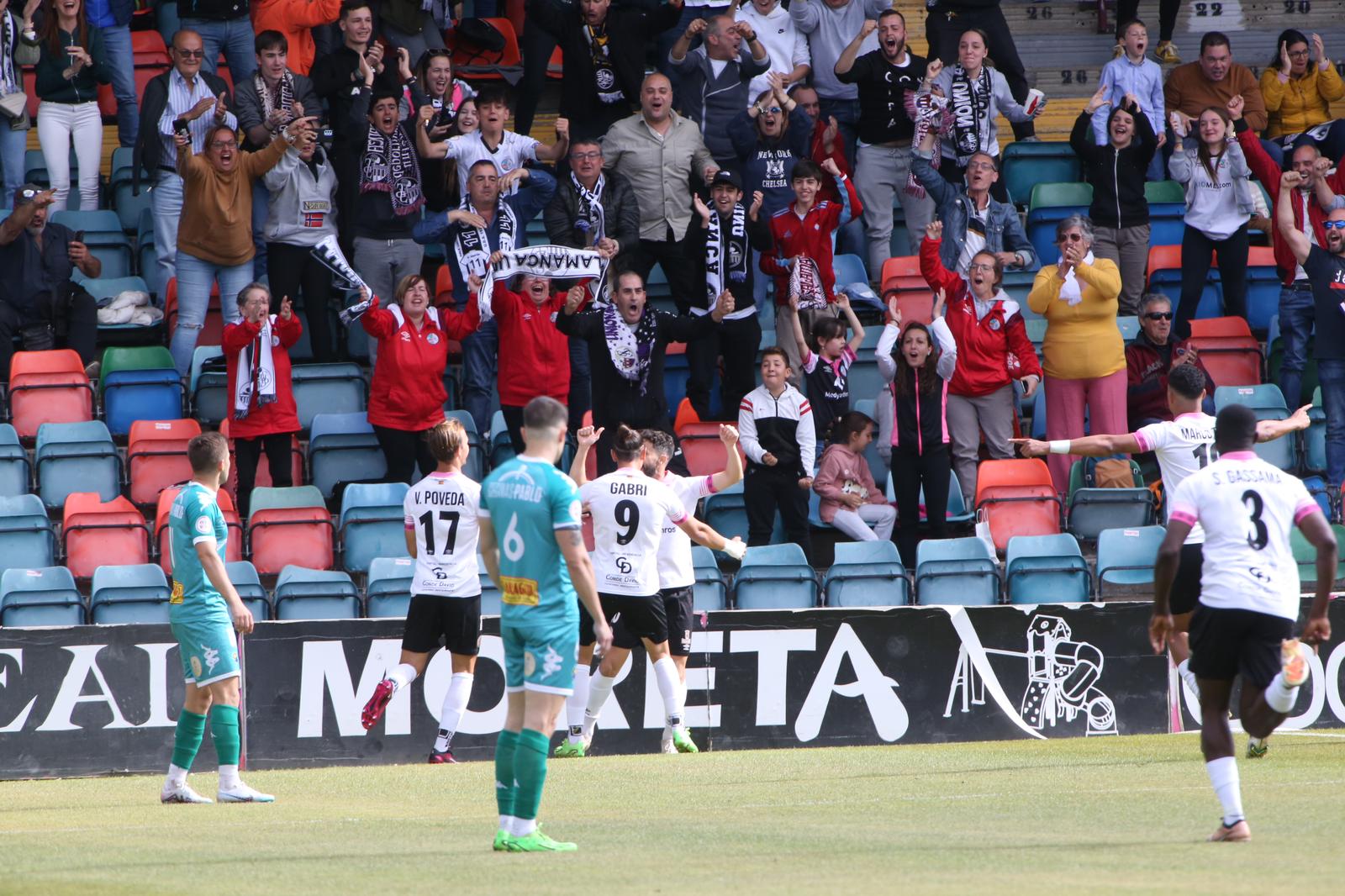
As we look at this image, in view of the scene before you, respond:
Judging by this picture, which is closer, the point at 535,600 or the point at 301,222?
the point at 535,600

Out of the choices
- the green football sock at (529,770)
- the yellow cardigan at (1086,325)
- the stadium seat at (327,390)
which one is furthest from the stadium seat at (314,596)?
the green football sock at (529,770)

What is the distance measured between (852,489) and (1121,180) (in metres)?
4.62

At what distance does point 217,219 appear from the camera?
52.5 feet

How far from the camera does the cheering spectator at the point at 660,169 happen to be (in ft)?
55.2

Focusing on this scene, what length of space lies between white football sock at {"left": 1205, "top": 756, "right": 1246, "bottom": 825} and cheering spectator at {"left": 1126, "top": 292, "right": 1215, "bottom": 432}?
902 cm

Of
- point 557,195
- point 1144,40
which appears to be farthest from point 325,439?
point 1144,40

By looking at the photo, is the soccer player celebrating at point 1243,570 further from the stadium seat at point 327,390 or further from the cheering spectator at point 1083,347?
the stadium seat at point 327,390

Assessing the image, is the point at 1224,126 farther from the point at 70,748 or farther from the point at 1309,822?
the point at 70,748

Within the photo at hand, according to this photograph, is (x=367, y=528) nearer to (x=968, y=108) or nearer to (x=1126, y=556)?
(x=1126, y=556)

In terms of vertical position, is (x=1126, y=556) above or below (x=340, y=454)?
below

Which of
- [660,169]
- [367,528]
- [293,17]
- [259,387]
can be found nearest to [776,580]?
[367,528]

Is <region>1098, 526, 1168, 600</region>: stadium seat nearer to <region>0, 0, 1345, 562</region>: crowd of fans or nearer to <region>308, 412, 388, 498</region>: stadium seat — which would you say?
<region>0, 0, 1345, 562</region>: crowd of fans

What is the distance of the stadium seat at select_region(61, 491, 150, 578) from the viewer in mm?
14477

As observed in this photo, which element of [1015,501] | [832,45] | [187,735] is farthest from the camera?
[832,45]
